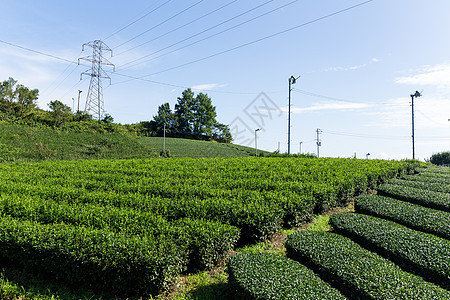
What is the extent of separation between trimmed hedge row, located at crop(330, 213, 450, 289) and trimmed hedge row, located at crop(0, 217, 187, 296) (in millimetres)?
4226

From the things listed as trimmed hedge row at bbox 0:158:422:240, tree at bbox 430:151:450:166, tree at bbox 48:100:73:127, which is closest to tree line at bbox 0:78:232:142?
tree at bbox 48:100:73:127

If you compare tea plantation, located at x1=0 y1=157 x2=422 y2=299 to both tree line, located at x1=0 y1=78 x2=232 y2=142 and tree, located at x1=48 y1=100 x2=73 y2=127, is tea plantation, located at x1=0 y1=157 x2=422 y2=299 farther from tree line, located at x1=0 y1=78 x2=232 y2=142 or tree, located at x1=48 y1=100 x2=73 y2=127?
tree, located at x1=48 y1=100 x2=73 y2=127

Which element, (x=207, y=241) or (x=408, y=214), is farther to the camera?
(x=408, y=214)

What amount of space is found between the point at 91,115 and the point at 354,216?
1669 inches

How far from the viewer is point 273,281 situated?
13.0ft

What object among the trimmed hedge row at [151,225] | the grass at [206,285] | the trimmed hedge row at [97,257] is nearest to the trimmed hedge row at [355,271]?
the grass at [206,285]

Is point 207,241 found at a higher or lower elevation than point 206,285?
higher

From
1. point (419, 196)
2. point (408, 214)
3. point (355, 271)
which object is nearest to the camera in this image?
point (355, 271)

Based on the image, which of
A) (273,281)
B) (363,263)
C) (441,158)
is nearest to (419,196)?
(363,263)

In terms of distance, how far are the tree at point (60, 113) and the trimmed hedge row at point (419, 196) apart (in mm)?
39349

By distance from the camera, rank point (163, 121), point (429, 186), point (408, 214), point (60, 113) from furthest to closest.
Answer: point (163, 121) < point (60, 113) < point (429, 186) < point (408, 214)

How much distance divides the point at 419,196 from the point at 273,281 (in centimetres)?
886

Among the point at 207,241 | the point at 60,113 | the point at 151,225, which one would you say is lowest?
the point at 207,241

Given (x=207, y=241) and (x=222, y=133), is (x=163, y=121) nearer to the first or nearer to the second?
(x=222, y=133)
